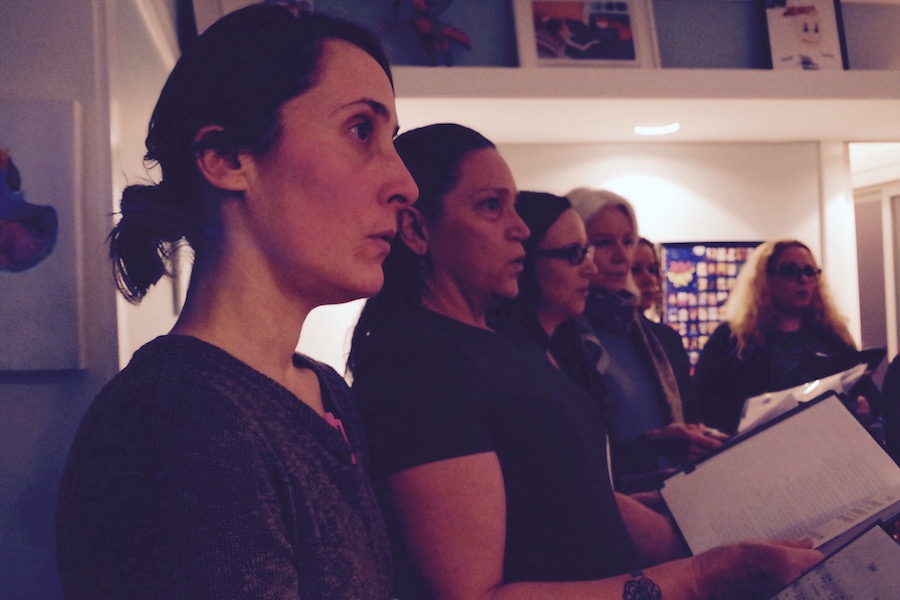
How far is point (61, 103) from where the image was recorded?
1035 millimetres

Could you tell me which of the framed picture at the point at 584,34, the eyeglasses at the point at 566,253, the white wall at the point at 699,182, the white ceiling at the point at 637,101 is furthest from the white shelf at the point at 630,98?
the eyeglasses at the point at 566,253

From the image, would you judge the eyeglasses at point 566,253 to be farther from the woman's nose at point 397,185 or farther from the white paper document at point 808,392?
the woman's nose at point 397,185

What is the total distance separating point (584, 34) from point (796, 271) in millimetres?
1470

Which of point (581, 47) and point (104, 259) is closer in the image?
point (104, 259)

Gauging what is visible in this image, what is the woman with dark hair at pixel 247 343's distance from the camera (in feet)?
1.56

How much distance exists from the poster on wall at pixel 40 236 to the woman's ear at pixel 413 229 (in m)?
0.50

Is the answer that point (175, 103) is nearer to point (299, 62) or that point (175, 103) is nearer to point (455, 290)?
point (299, 62)

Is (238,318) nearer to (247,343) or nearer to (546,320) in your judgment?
(247,343)

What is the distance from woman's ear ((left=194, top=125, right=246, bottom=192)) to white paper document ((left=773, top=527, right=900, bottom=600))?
818 millimetres

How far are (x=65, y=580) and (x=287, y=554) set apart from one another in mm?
171

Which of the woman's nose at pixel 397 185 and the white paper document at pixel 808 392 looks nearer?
the woman's nose at pixel 397 185

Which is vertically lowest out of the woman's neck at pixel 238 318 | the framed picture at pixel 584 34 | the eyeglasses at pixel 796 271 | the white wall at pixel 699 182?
the woman's neck at pixel 238 318

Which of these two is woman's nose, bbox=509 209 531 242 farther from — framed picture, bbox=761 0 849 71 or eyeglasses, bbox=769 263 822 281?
framed picture, bbox=761 0 849 71

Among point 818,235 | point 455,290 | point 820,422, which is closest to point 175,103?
point 455,290
